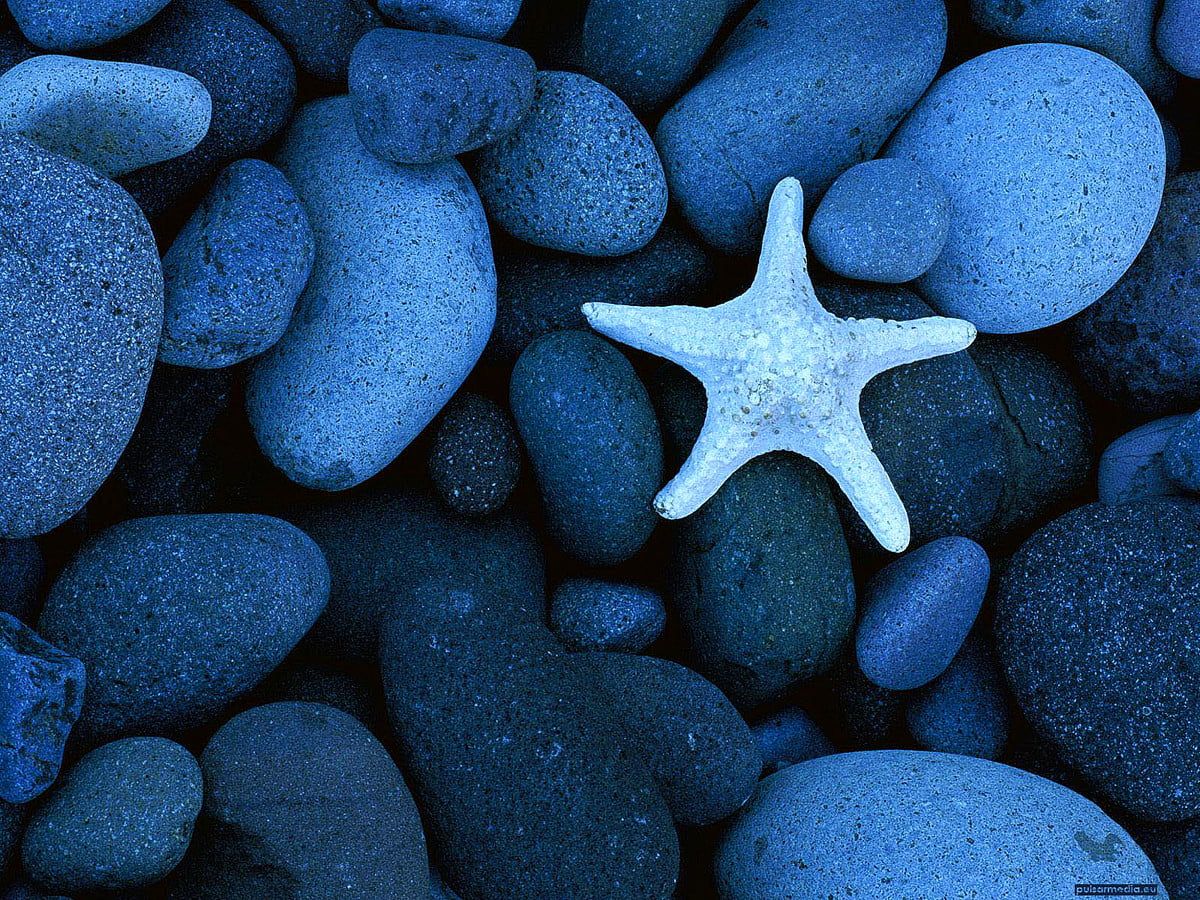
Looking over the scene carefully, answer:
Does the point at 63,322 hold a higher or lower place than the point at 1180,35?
lower

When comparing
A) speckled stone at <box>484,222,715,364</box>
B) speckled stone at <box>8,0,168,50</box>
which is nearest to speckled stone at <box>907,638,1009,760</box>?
speckled stone at <box>484,222,715,364</box>

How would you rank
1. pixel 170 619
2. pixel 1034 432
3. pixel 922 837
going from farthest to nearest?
1. pixel 1034 432
2. pixel 922 837
3. pixel 170 619

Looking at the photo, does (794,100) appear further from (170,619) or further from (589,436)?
(170,619)

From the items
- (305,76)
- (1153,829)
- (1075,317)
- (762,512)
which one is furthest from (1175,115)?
(305,76)

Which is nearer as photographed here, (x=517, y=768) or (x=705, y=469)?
(x=517, y=768)

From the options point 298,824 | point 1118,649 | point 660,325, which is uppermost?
point 660,325

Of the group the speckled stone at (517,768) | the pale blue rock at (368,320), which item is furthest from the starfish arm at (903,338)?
the speckled stone at (517,768)

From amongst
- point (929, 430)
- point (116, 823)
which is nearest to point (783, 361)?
point (929, 430)
